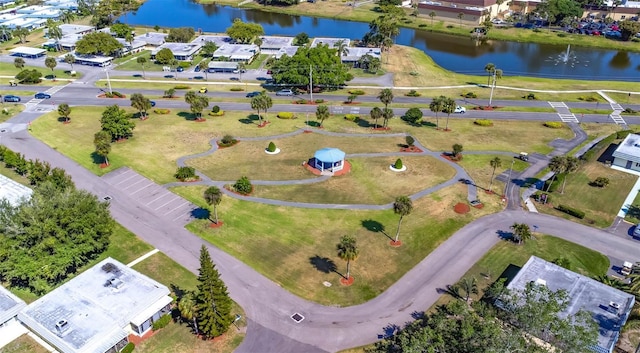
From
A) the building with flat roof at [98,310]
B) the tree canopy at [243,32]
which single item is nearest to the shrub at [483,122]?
the building with flat roof at [98,310]

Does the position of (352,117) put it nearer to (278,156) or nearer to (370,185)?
(278,156)

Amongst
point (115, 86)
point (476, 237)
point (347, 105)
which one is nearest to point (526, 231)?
point (476, 237)

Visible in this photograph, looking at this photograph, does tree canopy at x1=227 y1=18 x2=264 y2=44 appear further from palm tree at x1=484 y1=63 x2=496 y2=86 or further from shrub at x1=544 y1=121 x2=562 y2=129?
shrub at x1=544 y1=121 x2=562 y2=129

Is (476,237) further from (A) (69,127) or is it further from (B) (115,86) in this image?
(B) (115,86)

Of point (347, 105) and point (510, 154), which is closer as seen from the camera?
point (510, 154)

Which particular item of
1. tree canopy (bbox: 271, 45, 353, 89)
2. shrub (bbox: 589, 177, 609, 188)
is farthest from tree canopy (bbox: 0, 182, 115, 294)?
shrub (bbox: 589, 177, 609, 188)

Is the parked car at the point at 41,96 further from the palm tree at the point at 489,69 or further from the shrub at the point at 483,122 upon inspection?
the palm tree at the point at 489,69
